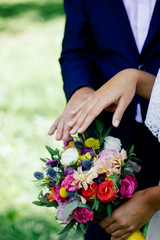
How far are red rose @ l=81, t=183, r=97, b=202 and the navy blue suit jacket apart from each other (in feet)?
1.54

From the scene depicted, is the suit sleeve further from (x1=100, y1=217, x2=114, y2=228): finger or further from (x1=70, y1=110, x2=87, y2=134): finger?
(x1=100, y1=217, x2=114, y2=228): finger

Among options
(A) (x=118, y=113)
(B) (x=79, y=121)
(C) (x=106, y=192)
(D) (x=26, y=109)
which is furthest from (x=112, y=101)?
(D) (x=26, y=109)

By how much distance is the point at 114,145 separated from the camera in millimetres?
1604

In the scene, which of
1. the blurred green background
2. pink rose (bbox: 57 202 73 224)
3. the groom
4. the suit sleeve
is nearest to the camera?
pink rose (bbox: 57 202 73 224)

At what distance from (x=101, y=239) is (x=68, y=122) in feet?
3.47

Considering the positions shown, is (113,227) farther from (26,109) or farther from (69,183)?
(26,109)

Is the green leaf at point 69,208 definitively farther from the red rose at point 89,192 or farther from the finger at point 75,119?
the finger at point 75,119

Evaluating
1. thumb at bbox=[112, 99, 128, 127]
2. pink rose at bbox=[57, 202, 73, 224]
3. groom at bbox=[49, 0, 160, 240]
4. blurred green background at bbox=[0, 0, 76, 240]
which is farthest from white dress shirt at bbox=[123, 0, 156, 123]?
blurred green background at bbox=[0, 0, 76, 240]

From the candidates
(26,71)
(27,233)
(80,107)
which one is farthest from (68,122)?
(26,71)

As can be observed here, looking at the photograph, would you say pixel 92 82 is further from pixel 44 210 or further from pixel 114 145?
pixel 44 210

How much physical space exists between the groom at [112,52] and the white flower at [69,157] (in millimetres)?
126

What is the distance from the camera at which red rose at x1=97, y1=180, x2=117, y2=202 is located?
1.45 m

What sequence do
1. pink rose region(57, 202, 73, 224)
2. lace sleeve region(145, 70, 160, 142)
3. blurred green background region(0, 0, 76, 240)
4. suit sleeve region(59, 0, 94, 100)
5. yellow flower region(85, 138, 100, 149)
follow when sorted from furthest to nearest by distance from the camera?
blurred green background region(0, 0, 76, 240)
suit sleeve region(59, 0, 94, 100)
yellow flower region(85, 138, 100, 149)
pink rose region(57, 202, 73, 224)
lace sleeve region(145, 70, 160, 142)

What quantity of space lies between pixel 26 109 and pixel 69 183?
341 cm
